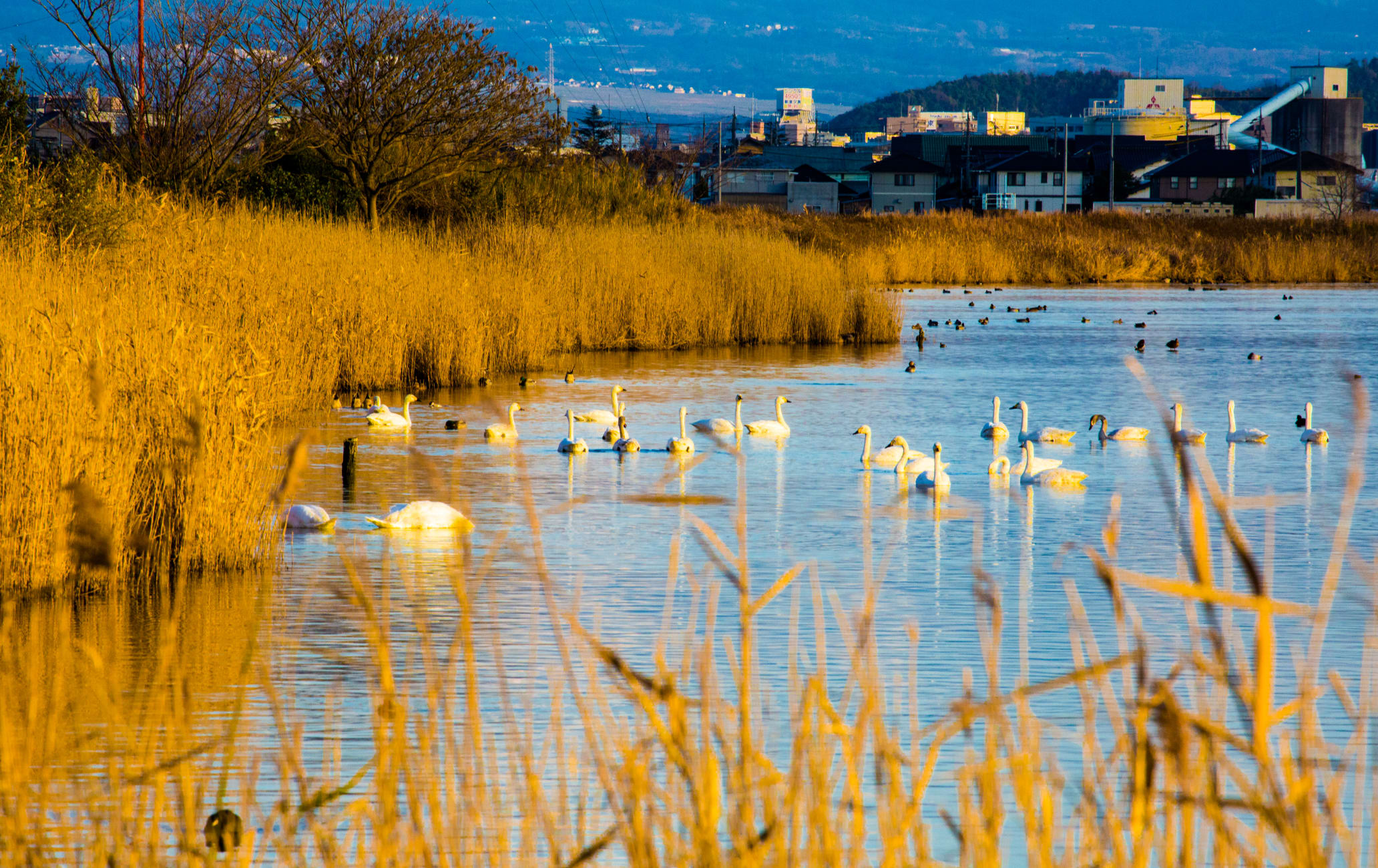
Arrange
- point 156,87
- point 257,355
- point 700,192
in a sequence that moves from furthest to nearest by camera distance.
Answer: point 700,192 < point 156,87 < point 257,355

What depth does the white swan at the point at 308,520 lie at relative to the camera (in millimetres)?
9422

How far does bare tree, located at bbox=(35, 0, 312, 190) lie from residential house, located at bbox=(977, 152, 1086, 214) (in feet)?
198

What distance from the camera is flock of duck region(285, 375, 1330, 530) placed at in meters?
9.49

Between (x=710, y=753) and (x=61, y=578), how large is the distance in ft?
15.7

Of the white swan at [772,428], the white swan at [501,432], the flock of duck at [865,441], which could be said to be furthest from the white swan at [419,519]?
the white swan at [772,428]

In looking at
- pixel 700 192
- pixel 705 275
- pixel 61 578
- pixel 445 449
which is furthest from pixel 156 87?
pixel 700 192

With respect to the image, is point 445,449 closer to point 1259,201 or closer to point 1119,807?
point 1119,807

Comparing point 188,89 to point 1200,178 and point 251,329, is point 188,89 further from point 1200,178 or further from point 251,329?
point 1200,178

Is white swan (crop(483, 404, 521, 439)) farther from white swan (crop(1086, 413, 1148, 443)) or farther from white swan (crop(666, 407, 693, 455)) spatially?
white swan (crop(1086, 413, 1148, 443))

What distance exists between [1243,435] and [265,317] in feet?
28.3

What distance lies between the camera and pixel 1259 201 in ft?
237

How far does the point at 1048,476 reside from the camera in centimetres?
1163

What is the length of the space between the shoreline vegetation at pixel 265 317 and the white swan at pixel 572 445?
225cm

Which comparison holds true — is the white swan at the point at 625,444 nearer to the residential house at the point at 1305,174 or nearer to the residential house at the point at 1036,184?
the residential house at the point at 1036,184
